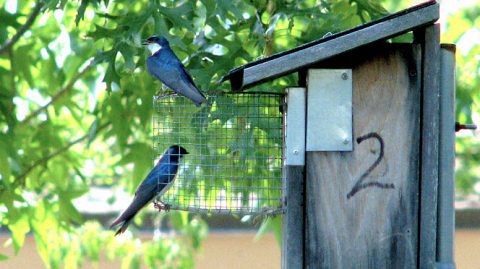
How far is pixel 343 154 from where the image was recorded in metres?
3.46

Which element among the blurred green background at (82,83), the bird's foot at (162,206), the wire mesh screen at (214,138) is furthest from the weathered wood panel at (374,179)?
the blurred green background at (82,83)

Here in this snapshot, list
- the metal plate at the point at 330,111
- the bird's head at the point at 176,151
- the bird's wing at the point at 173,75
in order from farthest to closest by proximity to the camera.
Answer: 1. the bird's head at the point at 176,151
2. the bird's wing at the point at 173,75
3. the metal plate at the point at 330,111

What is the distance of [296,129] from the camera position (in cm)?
347

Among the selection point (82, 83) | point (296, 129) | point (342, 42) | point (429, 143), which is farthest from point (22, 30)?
point (429, 143)

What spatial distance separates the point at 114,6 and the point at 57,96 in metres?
0.87

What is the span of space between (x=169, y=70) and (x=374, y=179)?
1.41 meters

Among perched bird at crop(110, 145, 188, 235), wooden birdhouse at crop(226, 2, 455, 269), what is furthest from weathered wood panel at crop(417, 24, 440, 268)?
perched bird at crop(110, 145, 188, 235)

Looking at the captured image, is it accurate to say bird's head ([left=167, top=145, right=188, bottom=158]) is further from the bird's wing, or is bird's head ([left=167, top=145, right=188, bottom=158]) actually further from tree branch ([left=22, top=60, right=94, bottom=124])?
tree branch ([left=22, top=60, right=94, bottom=124])

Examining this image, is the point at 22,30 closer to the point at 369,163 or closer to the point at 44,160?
the point at 44,160

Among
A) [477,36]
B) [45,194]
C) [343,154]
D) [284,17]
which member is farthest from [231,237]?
[343,154]

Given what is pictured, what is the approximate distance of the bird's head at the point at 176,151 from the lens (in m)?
4.43

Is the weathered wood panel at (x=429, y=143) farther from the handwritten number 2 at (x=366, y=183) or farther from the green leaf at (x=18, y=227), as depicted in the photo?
the green leaf at (x=18, y=227)

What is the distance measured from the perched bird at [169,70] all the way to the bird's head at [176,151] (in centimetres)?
30

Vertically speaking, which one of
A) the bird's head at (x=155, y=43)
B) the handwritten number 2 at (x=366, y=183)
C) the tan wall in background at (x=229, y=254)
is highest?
the bird's head at (x=155, y=43)
